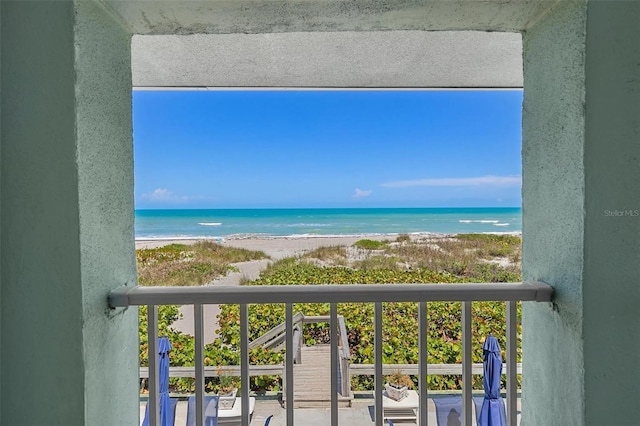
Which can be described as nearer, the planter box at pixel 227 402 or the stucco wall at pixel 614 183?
the stucco wall at pixel 614 183

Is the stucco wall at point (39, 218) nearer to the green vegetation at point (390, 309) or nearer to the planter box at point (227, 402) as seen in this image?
the green vegetation at point (390, 309)

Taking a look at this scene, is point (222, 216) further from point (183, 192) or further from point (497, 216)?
point (497, 216)

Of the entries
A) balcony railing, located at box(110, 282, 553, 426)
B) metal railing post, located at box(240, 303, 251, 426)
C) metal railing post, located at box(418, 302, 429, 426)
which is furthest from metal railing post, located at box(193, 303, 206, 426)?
metal railing post, located at box(418, 302, 429, 426)

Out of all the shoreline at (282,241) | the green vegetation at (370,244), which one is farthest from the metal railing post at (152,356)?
the green vegetation at (370,244)

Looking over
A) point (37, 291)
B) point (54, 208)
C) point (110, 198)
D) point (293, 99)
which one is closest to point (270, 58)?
point (110, 198)

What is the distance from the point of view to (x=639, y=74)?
1006mm

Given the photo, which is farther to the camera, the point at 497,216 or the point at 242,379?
the point at 497,216

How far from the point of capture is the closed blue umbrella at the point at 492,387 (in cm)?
160

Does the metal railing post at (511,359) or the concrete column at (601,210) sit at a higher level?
the concrete column at (601,210)

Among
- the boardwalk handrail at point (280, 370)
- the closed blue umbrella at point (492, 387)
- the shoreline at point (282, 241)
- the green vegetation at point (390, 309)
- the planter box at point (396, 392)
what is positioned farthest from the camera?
the shoreline at point (282, 241)

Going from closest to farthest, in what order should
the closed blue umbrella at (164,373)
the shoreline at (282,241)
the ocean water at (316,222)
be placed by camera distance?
the closed blue umbrella at (164,373), the shoreline at (282,241), the ocean water at (316,222)

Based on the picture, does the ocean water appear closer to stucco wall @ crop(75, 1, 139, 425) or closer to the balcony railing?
the balcony railing

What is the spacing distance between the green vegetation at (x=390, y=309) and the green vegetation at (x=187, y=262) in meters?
1.52

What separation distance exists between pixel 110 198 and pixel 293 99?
65.1ft
